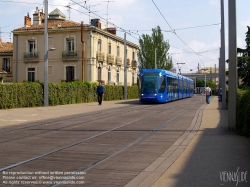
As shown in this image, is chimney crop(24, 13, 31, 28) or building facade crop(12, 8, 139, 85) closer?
building facade crop(12, 8, 139, 85)

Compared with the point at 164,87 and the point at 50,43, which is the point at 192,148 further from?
the point at 50,43

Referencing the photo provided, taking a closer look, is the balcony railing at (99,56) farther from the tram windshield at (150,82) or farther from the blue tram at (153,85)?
the tram windshield at (150,82)

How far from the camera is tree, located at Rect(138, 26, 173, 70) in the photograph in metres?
72.5

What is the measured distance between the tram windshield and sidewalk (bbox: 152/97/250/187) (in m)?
22.3

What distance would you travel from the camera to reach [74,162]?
8.53 m

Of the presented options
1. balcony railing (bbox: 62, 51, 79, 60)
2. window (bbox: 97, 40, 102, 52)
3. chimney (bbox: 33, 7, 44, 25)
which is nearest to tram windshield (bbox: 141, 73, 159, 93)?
balcony railing (bbox: 62, 51, 79, 60)

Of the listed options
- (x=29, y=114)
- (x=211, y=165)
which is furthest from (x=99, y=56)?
(x=211, y=165)

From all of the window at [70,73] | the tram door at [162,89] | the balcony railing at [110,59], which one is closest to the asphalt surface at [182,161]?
the tram door at [162,89]

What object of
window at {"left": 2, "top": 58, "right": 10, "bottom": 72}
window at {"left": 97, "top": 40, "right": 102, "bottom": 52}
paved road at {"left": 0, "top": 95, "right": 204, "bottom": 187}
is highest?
window at {"left": 97, "top": 40, "right": 102, "bottom": 52}

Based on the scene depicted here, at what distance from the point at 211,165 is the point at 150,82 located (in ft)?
87.3

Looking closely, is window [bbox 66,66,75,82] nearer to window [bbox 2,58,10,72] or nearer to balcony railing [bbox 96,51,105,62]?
balcony railing [bbox 96,51,105,62]

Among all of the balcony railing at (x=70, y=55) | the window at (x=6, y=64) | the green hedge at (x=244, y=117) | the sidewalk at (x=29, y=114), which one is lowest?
the sidewalk at (x=29, y=114)

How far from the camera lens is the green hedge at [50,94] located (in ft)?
86.0

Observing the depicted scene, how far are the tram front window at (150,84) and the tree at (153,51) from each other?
3739 centimetres
